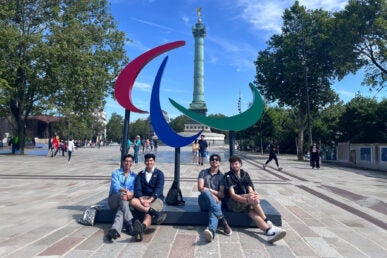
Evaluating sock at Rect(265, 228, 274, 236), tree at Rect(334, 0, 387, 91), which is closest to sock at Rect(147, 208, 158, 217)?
sock at Rect(265, 228, 274, 236)

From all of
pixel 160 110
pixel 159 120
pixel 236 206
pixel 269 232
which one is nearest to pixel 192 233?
pixel 236 206

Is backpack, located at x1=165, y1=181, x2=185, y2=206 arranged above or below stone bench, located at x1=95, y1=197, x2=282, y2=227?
above

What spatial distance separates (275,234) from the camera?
17.9 feet

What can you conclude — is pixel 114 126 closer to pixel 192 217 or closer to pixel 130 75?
pixel 130 75

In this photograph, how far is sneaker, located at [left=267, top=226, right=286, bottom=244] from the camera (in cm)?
539

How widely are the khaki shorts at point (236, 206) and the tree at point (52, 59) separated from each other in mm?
22201

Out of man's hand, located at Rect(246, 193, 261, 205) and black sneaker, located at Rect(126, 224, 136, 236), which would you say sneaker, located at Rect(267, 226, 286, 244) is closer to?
man's hand, located at Rect(246, 193, 261, 205)

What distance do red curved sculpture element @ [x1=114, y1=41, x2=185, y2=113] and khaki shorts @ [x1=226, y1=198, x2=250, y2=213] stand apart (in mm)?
3212

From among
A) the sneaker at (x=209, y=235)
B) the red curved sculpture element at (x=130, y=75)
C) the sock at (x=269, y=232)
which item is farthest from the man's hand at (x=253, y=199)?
the red curved sculpture element at (x=130, y=75)

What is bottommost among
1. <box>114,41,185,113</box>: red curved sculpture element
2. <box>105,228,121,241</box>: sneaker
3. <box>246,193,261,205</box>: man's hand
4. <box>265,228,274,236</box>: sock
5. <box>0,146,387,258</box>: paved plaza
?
<box>0,146,387,258</box>: paved plaza

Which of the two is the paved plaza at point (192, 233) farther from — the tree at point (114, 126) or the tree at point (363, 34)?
the tree at point (114, 126)

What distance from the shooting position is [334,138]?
37.7 m

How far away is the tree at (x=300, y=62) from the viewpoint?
30.3 metres

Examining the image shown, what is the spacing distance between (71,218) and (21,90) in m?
23.6
